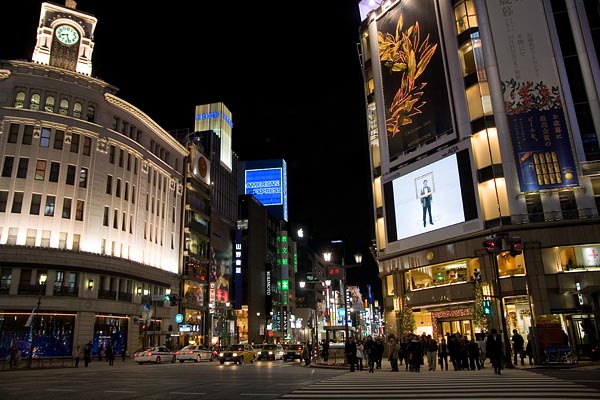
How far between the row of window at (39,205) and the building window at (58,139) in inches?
213

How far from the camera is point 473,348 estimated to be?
2408cm

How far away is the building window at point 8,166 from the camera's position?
45.2 metres

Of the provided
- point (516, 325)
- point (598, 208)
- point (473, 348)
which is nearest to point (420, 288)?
point (516, 325)

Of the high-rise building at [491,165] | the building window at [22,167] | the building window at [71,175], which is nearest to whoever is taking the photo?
the high-rise building at [491,165]

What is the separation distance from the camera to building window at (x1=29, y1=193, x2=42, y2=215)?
149ft

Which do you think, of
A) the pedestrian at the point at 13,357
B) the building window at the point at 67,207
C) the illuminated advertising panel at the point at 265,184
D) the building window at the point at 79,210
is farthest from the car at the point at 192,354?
the illuminated advertising panel at the point at 265,184

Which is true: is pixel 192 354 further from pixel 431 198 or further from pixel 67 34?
pixel 67 34

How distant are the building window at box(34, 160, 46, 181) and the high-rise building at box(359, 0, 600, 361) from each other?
116 ft

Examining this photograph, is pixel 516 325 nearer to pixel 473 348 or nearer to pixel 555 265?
pixel 555 265

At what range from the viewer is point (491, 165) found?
131 ft

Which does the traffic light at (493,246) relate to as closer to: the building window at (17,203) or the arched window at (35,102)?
the building window at (17,203)

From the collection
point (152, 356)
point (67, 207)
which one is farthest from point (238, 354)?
point (67, 207)

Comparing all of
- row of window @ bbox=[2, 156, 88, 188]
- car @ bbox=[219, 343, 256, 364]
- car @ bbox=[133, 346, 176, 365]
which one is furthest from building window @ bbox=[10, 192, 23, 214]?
car @ bbox=[219, 343, 256, 364]

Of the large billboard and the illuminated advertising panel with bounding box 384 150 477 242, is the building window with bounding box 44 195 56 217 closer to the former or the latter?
the illuminated advertising panel with bounding box 384 150 477 242
